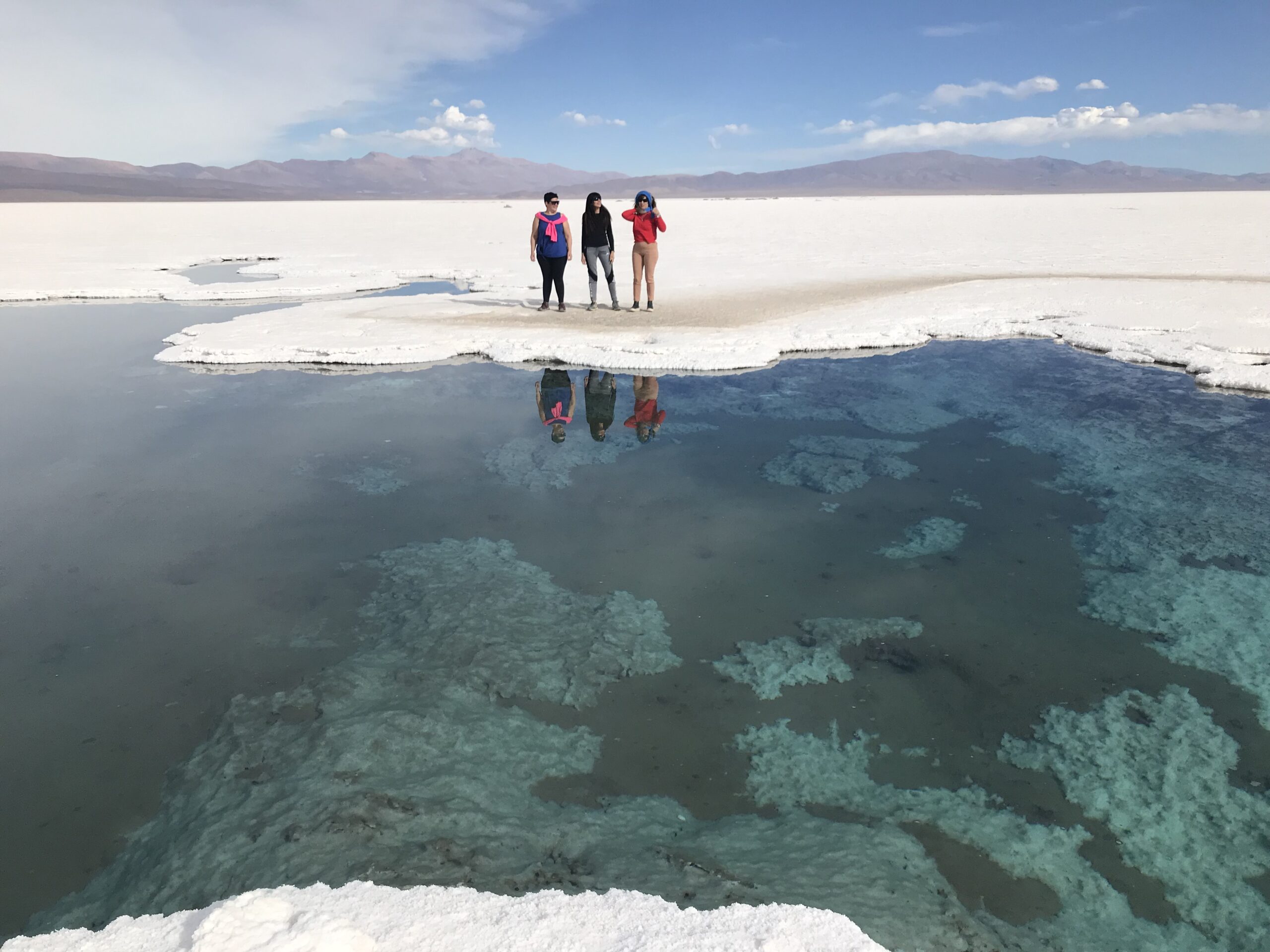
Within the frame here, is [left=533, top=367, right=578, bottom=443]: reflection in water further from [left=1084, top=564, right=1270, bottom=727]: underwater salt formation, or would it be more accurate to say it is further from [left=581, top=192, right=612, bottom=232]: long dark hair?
[left=1084, top=564, right=1270, bottom=727]: underwater salt formation

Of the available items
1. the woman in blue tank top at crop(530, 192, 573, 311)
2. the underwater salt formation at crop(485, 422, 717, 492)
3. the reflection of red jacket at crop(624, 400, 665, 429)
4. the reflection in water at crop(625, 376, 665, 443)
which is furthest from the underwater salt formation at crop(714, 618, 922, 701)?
the woman in blue tank top at crop(530, 192, 573, 311)

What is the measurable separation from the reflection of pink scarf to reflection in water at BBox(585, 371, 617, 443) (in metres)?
2.77

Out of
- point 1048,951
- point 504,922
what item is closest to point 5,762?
point 504,922

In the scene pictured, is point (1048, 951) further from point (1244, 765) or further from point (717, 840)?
point (1244, 765)

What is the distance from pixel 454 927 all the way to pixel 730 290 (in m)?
11.2

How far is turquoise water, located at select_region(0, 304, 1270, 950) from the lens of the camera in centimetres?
220

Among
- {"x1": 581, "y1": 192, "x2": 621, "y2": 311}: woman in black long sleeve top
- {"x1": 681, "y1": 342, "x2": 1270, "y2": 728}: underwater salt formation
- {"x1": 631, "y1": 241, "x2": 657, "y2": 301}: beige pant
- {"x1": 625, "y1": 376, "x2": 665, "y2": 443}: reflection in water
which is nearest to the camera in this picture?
{"x1": 681, "y1": 342, "x2": 1270, "y2": 728}: underwater salt formation

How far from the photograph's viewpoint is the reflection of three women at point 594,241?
30.7ft

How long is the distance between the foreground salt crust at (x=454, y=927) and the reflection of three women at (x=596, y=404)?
3.90 metres

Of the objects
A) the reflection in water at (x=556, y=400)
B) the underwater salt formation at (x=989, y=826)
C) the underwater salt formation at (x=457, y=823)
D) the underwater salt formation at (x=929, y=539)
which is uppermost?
the reflection in water at (x=556, y=400)

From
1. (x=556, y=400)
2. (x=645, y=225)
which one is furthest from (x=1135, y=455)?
(x=645, y=225)

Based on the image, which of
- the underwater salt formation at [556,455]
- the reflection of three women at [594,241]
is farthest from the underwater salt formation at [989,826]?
the reflection of three women at [594,241]

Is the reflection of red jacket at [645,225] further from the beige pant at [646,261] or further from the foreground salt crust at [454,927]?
the foreground salt crust at [454,927]

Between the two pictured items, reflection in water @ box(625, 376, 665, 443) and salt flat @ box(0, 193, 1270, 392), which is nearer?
reflection in water @ box(625, 376, 665, 443)
